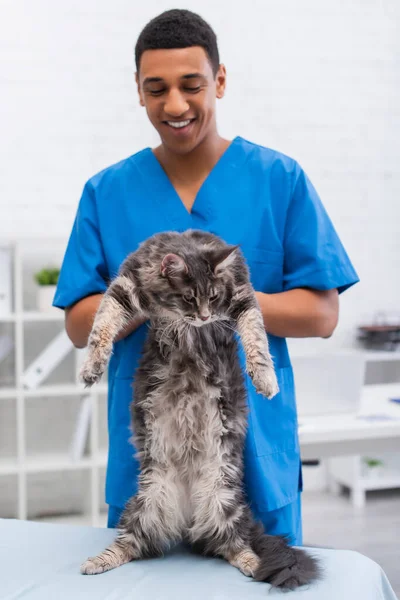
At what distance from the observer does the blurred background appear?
3.48 metres

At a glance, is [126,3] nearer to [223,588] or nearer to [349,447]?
[349,447]

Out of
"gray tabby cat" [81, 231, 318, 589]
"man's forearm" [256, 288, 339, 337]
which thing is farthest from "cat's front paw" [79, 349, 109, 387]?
"man's forearm" [256, 288, 339, 337]

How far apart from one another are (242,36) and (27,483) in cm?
297

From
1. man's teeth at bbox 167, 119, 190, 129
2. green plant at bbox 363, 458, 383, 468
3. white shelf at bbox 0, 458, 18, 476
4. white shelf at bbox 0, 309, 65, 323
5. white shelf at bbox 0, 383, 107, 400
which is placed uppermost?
man's teeth at bbox 167, 119, 190, 129

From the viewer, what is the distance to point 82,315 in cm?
129

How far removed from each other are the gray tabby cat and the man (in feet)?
0.39

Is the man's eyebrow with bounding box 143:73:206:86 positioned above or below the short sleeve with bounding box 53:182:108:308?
above

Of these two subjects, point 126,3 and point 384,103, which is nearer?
point 126,3

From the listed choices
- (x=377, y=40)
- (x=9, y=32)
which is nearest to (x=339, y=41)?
(x=377, y=40)

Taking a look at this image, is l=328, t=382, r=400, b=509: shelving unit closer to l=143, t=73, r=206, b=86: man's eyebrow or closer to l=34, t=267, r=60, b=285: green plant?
l=34, t=267, r=60, b=285: green plant

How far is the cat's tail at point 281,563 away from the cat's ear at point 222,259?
449 mm

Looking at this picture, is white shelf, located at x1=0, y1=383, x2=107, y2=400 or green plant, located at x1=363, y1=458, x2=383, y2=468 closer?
white shelf, located at x1=0, y1=383, x2=107, y2=400

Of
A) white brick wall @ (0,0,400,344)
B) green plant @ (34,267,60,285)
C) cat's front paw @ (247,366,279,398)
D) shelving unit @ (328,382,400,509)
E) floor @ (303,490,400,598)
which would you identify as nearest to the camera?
cat's front paw @ (247,366,279,398)

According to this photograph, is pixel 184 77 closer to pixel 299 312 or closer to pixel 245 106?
pixel 299 312
